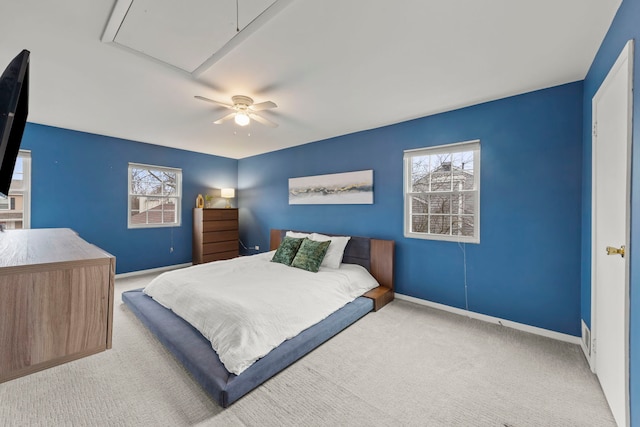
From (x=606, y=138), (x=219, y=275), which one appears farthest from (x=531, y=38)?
(x=219, y=275)

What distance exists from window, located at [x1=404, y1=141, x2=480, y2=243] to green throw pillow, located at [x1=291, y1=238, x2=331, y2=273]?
116cm

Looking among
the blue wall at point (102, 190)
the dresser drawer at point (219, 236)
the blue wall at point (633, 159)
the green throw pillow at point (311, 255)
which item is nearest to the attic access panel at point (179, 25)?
the blue wall at point (633, 159)

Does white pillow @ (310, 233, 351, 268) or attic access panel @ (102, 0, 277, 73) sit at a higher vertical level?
attic access panel @ (102, 0, 277, 73)

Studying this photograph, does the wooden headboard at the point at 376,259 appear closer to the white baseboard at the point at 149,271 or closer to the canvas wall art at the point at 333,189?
the canvas wall art at the point at 333,189

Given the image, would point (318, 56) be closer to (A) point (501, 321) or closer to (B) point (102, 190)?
(A) point (501, 321)

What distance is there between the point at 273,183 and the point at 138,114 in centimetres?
251

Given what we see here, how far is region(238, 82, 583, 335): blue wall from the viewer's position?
248 cm

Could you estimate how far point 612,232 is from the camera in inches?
65.3

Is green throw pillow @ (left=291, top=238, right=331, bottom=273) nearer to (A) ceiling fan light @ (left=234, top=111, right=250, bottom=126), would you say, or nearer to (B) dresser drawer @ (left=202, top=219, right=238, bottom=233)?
(A) ceiling fan light @ (left=234, top=111, right=250, bottom=126)

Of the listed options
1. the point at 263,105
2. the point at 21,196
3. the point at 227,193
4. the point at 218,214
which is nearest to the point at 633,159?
the point at 263,105

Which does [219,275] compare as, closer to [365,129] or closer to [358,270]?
[358,270]

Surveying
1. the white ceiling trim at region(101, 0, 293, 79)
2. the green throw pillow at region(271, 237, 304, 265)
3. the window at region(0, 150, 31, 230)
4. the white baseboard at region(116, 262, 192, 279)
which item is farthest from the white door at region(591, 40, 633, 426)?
the window at region(0, 150, 31, 230)

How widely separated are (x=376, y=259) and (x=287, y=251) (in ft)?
4.13

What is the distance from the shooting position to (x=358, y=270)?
3.52 meters
